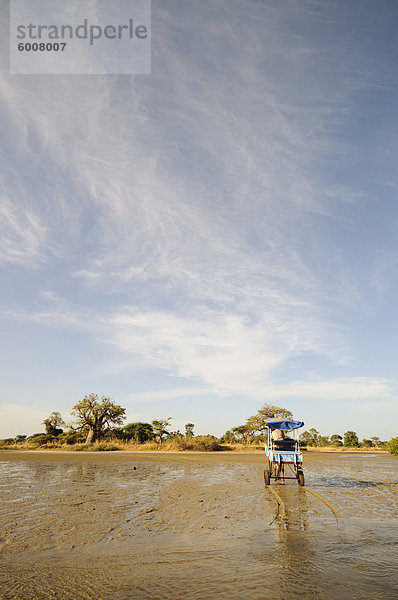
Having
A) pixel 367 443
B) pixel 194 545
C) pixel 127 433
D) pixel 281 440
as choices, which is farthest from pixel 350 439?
pixel 194 545

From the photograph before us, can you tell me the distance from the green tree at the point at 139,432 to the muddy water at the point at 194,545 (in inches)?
1945

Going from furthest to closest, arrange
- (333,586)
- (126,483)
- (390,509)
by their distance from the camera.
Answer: (126,483) < (390,509) < (333,586)

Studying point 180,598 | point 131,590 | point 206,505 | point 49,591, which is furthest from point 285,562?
point 206,505

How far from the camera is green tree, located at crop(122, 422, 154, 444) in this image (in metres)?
59.1

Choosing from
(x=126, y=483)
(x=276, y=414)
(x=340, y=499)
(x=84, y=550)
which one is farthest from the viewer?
(x=276, y=414)

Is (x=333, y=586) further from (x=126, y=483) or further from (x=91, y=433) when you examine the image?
(x=91, y=433)

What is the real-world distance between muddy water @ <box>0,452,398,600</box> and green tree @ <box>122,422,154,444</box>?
49402 mm

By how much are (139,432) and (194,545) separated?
5985 cm

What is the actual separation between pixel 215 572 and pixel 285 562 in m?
1.16

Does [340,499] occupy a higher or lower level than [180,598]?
lower

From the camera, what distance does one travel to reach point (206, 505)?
10.4m

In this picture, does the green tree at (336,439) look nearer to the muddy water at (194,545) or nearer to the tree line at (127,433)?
the tree line at (127,433)

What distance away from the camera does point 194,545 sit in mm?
6426

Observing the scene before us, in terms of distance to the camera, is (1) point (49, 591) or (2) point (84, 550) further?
(2) point (84, 550)
